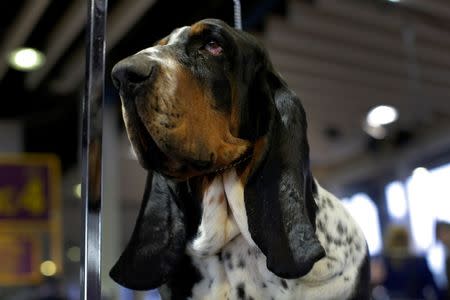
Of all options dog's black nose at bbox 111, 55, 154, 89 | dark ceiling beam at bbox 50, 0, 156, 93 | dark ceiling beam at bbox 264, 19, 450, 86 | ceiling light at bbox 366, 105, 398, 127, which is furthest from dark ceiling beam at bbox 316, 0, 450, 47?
dog's black nose at bbox 111, 55, 154, 89

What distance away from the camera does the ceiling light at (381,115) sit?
6240 millimetres

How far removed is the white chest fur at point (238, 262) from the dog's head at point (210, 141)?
0.02 m

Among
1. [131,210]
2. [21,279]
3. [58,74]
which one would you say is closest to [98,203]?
[21,279]

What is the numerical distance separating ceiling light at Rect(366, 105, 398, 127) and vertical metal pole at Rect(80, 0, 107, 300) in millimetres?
5458

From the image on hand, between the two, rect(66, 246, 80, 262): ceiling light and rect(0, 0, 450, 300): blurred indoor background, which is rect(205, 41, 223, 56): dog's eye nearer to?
rect(0, 0, 450, 300): blurred indoor background

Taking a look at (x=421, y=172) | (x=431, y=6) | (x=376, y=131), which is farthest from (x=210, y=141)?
(x=421, y=172)

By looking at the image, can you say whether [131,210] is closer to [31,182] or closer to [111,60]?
[31,182]

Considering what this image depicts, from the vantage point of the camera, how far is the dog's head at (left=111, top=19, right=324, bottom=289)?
83 centimetres

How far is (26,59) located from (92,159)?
13.9ft

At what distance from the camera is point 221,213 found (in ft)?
3.04

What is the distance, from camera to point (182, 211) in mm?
958

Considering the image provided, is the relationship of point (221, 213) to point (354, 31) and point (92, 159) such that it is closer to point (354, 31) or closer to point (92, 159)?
point (92, 159)

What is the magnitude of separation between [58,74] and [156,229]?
14.9 ft

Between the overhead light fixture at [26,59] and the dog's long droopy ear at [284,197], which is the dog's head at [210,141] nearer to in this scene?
the dog's long droopy ear at [284,197]
